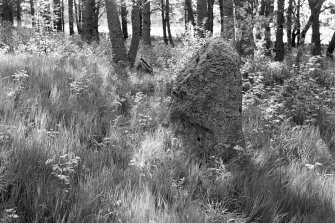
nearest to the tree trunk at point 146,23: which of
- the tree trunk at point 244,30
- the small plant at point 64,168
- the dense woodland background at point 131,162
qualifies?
the tree trunk at point 244,30

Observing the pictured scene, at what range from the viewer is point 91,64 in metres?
6.82

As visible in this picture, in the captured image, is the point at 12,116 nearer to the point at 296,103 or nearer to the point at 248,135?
the point at 248,135

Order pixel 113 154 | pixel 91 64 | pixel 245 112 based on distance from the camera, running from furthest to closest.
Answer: pixel 91 64 → pixel 245 112 → pixel 113 154

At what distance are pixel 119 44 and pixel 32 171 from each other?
6.67 m

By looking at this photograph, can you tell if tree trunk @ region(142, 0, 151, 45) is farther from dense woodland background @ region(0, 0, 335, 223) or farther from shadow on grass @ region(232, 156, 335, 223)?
shadow on grass @ region(232, 156, 335, 223)

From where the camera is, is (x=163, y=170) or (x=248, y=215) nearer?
(x=248, y=215)

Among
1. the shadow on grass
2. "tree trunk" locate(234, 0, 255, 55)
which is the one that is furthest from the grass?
"tree trunk" locate(234, 0, 255, 55)

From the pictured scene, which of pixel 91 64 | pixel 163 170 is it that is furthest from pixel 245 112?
pixel 91 64

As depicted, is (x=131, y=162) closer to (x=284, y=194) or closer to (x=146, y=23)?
(x=284, y=194)

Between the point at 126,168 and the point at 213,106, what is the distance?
1.43 meters

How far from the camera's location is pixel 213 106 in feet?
13.2

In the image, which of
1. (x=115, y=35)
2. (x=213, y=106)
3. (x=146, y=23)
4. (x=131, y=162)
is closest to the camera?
(x=131, y=162)

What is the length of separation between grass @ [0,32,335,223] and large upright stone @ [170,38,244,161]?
Result: 0.74ft

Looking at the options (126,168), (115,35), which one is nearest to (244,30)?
(115,35)
